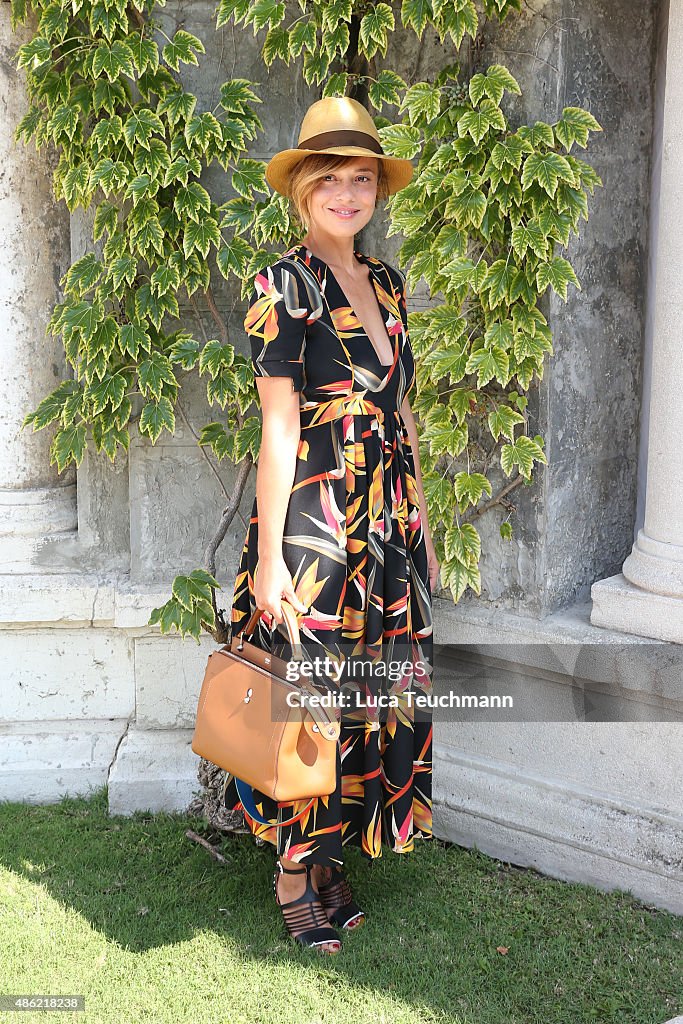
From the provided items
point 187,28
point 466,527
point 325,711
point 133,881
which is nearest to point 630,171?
point 466,527

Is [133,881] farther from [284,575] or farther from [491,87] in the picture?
[491,87]

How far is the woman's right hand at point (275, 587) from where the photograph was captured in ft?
8.00

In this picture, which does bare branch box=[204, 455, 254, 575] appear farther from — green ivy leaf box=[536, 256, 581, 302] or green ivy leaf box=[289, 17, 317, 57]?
green ivy leaf box=[289, 17, 317, 57]

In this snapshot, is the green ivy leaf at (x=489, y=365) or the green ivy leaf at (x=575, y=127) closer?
the green ivy leaf at (x=575, y=127)

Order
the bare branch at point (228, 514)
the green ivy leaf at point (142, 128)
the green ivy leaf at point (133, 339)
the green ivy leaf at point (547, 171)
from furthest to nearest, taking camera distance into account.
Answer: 1. the bare branch at point (228, 514)
2. the green ivy leaf at point (133, 339)
3. the green ivy leaf at point (142, 128)
4. the green ivy leaf at point (547, 171)

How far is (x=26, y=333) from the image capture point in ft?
11.1

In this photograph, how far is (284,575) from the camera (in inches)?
96.4

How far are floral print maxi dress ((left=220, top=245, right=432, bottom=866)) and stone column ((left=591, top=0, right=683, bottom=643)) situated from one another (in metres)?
0.55

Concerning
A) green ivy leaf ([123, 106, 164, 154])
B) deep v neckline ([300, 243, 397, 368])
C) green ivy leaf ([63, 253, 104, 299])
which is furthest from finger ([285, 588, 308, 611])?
green ivy leaf ([123, 106, 164, 154])

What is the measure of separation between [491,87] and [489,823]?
197cm

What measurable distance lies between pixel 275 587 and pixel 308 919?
88cm

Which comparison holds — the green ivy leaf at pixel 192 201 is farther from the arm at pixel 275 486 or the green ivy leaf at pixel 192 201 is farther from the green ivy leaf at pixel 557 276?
the green ivy leaf at pixel 557 276

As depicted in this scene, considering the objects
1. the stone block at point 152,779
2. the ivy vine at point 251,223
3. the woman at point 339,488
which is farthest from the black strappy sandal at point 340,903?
the ivy vine at point 251,223

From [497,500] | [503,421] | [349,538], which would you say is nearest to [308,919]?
[349,538]
